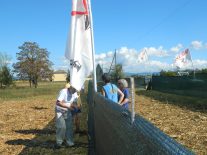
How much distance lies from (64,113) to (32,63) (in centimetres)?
8923

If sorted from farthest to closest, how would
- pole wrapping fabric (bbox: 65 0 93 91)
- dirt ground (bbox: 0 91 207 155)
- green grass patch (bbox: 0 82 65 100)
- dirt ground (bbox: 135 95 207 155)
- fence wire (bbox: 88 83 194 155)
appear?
green grass patch (bbox: 0 82 65 100), dirt ground (bbox: 0 91 207 155), pole wrapping fabric (bbox: 65 0 93 91), dirt ground (bbox: 135 95 207 155), fence wire (bbox: 88 83 194 155)

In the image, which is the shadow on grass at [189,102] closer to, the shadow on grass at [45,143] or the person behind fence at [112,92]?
the shadow on grass at [45,143]

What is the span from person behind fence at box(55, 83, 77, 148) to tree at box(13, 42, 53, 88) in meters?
87.4

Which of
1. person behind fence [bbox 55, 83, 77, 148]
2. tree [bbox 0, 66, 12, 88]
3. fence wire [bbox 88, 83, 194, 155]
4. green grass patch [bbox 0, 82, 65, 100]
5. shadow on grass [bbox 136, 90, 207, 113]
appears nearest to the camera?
fence wire [bbox 88, 83, 194, 155]

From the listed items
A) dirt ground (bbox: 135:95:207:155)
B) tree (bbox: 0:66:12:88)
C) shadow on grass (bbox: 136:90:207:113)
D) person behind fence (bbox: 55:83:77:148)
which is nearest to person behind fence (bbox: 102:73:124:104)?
person behind fence (bbox: 55:83:77:148)

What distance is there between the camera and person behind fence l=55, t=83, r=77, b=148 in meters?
11.4

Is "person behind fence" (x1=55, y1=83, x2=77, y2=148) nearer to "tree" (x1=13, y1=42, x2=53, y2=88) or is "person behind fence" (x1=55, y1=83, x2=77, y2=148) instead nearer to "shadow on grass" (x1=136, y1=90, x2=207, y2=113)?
"shadow on grass" (x1=136, y1=90, x2=207, y2=113)

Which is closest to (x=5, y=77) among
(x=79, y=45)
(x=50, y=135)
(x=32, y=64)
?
(x=32, y=64)

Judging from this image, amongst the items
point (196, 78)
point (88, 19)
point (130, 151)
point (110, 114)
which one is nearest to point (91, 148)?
point (88, 19)

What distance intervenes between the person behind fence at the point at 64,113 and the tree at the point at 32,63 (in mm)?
87353

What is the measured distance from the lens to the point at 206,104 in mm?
22672

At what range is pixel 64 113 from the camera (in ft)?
37.4

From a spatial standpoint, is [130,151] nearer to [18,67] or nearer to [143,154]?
[143,154]

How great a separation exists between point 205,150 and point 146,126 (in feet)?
19.5
